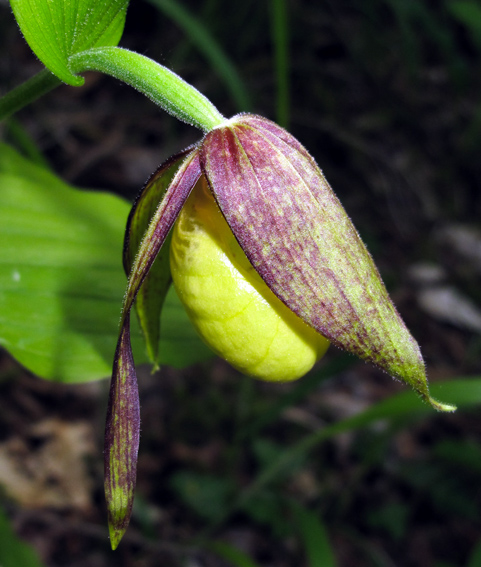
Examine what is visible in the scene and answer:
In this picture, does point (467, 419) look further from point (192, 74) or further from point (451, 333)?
point (192, 74)

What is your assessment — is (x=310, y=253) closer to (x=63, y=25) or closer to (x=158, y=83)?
(x=158, y=83)

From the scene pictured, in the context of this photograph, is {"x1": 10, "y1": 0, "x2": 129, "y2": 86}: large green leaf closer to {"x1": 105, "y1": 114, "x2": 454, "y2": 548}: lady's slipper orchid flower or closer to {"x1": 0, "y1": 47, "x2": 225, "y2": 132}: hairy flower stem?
{"x1": 0, "y1": 47, "x2": 225, "y2": 132}: hairy flower stem

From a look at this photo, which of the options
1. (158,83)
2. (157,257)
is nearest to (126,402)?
(157,257)

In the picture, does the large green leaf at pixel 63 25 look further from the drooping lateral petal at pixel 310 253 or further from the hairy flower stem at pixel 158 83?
the drooping lateral petal at pixel 310 253

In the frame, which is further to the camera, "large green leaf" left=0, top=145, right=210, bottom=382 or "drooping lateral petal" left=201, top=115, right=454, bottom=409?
"large green leaf" left=0, top=145, right=210, bottom=382

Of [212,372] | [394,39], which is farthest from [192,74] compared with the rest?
[212,372]

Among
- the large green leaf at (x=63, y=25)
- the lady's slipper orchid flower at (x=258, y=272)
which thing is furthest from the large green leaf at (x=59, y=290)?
the large green leaf at (x=63, y=25)

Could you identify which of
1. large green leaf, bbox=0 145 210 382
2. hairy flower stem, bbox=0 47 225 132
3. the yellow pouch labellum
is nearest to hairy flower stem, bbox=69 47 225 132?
hairy flower stem, bbox=0 47 225 132

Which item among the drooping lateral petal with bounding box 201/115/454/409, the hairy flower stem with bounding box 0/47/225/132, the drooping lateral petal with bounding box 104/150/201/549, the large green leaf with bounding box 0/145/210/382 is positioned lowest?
the large green leaf with bounding box 0/145/210/382
